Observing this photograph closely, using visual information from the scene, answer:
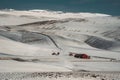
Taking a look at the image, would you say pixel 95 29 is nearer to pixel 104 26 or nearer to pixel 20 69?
pixel 104 26

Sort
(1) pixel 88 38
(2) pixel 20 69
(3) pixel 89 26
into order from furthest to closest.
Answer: (3) pixel 89 26
(1) pixel 88 38
(2) pixel 20 69

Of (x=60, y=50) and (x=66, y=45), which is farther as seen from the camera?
(x=66, y=45)

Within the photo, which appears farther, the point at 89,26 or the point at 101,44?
the point at 89,26

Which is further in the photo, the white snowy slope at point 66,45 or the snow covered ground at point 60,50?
the white snowy slope at point 66,45

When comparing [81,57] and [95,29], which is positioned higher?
[95,29]

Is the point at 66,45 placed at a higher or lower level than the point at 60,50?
higher

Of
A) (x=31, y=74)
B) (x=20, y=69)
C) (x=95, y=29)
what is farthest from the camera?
(x=95, y=29)

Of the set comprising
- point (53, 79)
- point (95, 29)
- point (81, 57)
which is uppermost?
point (95, 29)

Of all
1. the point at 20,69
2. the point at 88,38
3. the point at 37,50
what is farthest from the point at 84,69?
the point at 88,38

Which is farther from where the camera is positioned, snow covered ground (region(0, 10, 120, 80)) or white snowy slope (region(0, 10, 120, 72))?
white snowy slope (region(0, 10, 120, 72))

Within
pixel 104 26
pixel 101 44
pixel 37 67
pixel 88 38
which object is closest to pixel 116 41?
pixel 101 44
